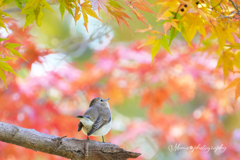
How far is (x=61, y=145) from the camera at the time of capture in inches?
46.3

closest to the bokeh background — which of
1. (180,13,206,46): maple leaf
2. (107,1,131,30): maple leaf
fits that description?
(180,13,206,46): maple leaf

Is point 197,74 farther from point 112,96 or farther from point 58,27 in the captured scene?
point 58,27

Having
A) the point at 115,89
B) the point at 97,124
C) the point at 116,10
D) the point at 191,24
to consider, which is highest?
the point at 116,10

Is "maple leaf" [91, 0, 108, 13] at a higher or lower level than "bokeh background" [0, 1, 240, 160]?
higher

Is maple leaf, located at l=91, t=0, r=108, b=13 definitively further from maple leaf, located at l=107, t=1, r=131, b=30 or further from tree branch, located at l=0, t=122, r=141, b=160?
tree branch, located at l=0, t=122, r=141, b=160

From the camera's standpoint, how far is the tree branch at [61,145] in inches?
44.5

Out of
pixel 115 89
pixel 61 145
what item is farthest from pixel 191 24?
pixel 115 89

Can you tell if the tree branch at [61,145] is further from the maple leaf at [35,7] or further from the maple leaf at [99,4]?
the maple leaf at [99,4]

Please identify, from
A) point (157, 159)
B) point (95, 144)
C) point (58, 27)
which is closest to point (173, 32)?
→ point (95, 144)

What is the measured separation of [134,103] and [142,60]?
4.07 metres

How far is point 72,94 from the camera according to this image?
8.45ft

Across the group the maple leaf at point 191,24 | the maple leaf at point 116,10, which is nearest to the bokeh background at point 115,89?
the maple leaf at point 191,24

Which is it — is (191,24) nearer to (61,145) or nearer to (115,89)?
(61,145)

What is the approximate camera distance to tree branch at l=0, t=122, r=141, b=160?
1.13 meters
